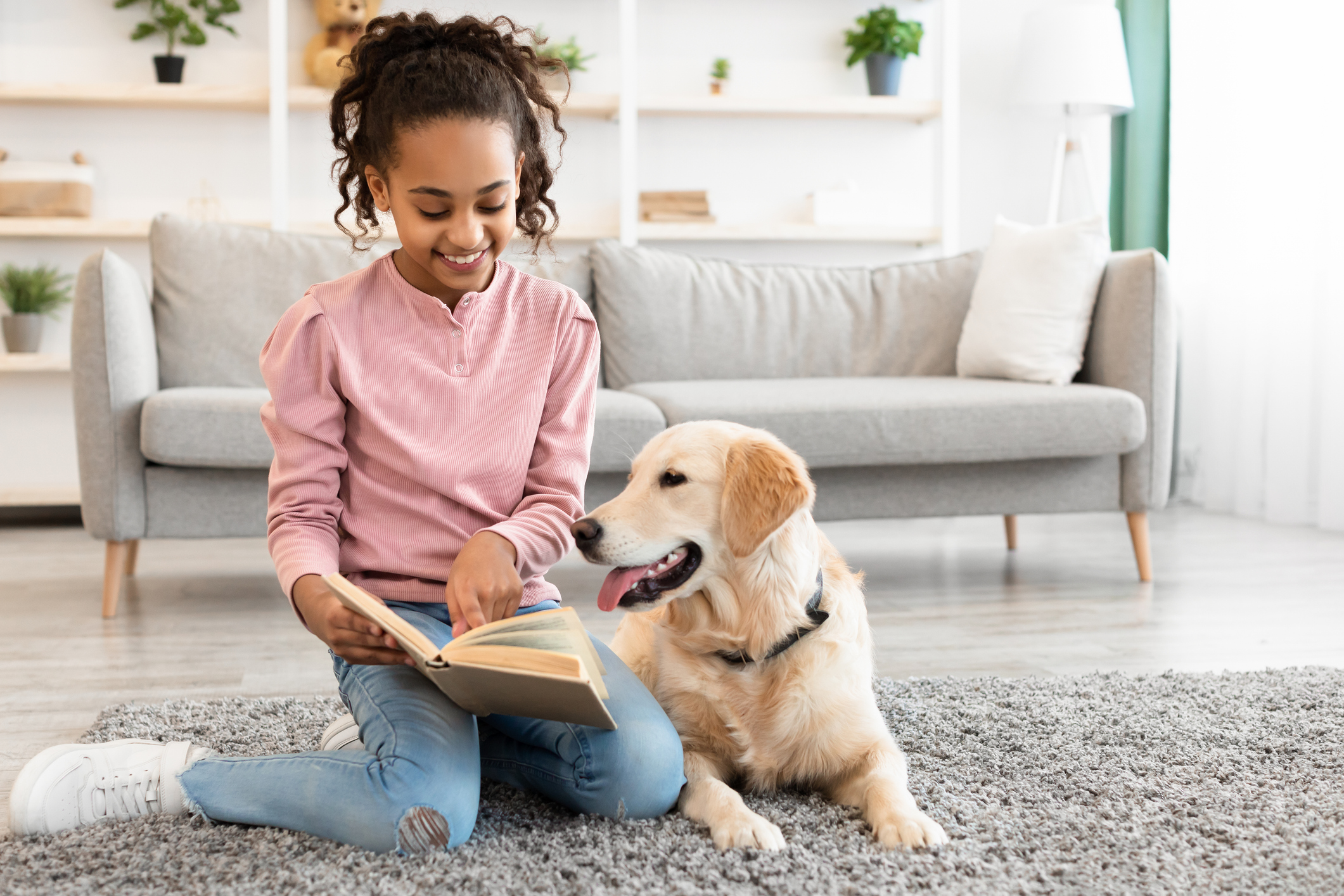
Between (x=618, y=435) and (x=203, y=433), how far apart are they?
0.95 meters

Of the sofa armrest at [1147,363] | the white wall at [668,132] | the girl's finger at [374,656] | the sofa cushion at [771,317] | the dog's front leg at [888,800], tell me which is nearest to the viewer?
the girl's finger at [374,656]

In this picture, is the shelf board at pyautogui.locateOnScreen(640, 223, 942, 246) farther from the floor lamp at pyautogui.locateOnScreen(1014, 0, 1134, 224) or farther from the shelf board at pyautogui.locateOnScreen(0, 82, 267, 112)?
the shelf board at pyautogui.locateOnScreen(0, 82, 267, 112)

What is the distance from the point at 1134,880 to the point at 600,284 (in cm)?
246

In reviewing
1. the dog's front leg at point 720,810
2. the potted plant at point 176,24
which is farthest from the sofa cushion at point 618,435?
the potted plant at point 176,24

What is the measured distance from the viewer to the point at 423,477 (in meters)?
1.31

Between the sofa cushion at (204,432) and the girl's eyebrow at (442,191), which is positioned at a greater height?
the girl's eyebrow at (442,191)

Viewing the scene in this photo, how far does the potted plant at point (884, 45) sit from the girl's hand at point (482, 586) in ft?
12.8

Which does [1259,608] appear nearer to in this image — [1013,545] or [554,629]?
[1013,545]

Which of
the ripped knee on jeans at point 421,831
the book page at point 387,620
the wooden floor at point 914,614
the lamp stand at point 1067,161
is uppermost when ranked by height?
the lamp stand at point 1067,161

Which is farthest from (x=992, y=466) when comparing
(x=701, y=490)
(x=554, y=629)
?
(x=554, y=629)

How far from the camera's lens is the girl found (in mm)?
1188

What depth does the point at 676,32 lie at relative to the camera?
4.71 meters

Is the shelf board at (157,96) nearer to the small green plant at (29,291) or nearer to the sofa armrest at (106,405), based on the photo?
the small green plant at (29,291)

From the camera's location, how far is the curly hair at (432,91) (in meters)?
1.25
